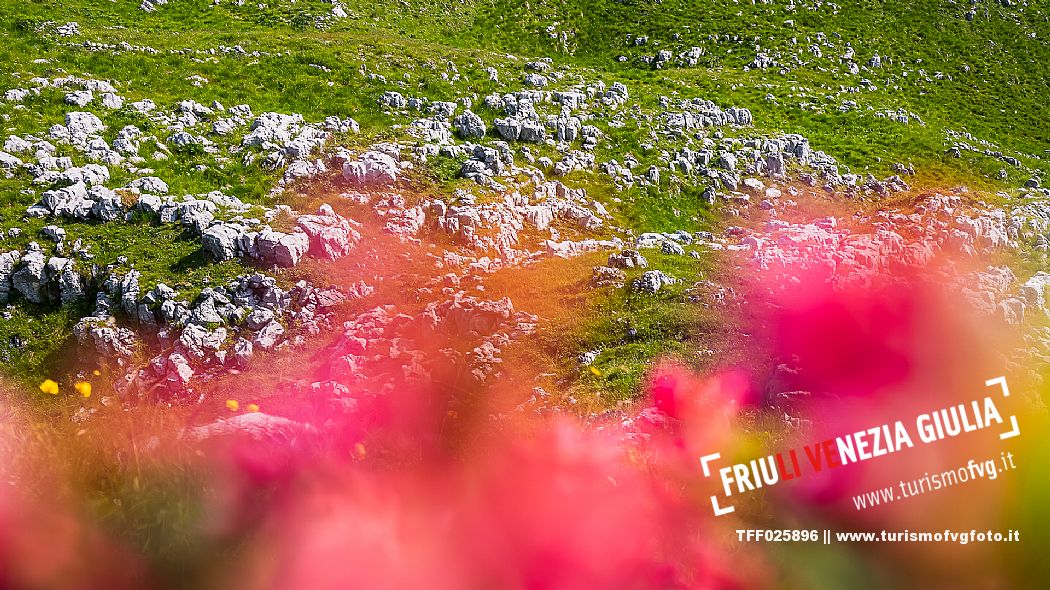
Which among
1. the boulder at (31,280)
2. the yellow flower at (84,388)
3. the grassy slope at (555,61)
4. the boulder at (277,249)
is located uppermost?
the grassy slope at (555,61)

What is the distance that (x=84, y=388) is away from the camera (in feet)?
53.0

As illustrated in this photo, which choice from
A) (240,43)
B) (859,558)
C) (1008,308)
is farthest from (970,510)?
(240,43)

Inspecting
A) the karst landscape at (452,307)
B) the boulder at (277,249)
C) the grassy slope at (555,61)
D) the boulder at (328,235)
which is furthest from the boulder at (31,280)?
the boulder at (328,235)

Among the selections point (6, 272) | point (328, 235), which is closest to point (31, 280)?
point (6, 272)

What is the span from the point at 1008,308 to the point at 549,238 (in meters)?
18.2

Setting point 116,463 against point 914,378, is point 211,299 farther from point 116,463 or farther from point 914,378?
point 914,378

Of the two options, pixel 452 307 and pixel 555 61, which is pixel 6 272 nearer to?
pixel 452 307

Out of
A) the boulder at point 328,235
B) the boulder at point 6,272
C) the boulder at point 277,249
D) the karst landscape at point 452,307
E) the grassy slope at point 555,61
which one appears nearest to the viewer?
the karst landscape at point 452,307

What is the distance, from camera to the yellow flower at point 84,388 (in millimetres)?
16016

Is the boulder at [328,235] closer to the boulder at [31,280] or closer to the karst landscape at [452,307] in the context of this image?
the karst landscape at [452,307]

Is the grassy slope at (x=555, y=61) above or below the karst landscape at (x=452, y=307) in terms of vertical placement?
above

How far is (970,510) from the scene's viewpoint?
517 inches

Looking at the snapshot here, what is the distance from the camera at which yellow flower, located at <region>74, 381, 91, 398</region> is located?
52.5 feet

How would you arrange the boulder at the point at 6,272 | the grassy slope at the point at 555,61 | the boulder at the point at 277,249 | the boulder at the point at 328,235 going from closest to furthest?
the boulder at the point at 6,272 < the boulder at the point at 277,249 < the boulder at the point at 328,235 < the grassy slope at the point at 555,61
